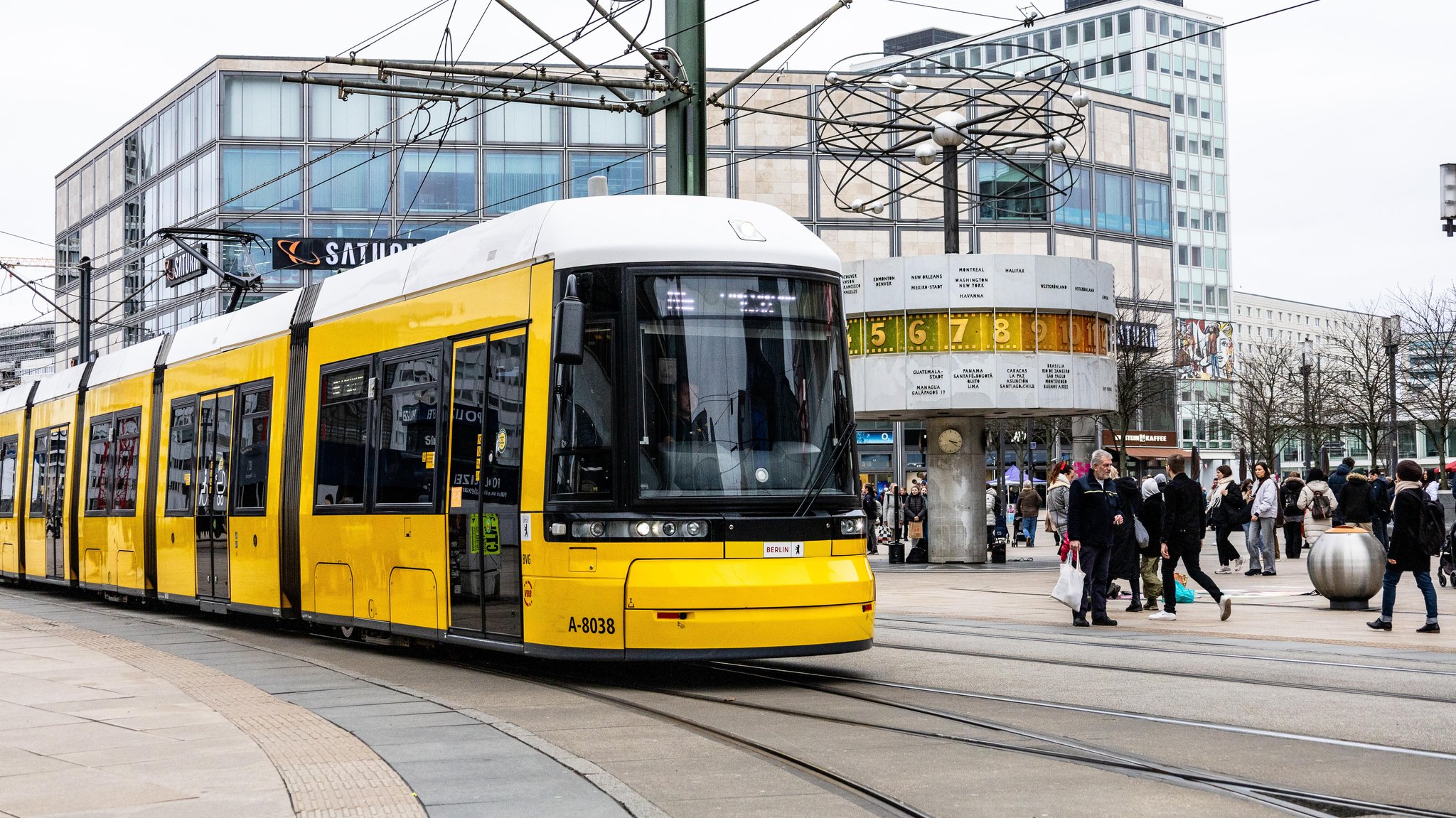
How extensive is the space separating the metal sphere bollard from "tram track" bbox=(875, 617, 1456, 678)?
143 inches

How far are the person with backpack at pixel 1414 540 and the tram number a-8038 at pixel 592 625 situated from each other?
7294 mm

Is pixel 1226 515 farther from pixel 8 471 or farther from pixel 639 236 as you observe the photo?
pixel 8 471

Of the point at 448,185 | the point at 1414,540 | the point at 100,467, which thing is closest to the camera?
the point at 1414,540

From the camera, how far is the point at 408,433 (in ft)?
41.7

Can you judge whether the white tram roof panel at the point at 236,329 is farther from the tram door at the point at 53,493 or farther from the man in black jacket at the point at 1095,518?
the man in black jacket at the point at 1095,518

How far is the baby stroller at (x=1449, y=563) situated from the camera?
2152 centimetres

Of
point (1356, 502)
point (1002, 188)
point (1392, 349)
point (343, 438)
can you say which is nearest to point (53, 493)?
point (343, 438)

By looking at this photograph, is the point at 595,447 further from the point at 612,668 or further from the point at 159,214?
the point at 159,214

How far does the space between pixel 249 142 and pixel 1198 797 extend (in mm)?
60848

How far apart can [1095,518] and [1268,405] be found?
56.1m

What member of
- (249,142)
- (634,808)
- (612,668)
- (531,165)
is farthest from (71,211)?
(634,808)

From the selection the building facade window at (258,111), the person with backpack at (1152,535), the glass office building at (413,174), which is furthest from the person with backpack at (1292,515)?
the building facade window at (258,111)

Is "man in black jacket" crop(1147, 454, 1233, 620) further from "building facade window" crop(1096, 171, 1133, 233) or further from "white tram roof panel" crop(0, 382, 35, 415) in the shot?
"building facade window" crop(1096, 171, 1133, 233)

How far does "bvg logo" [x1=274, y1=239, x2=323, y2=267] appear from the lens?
46.9 metres
